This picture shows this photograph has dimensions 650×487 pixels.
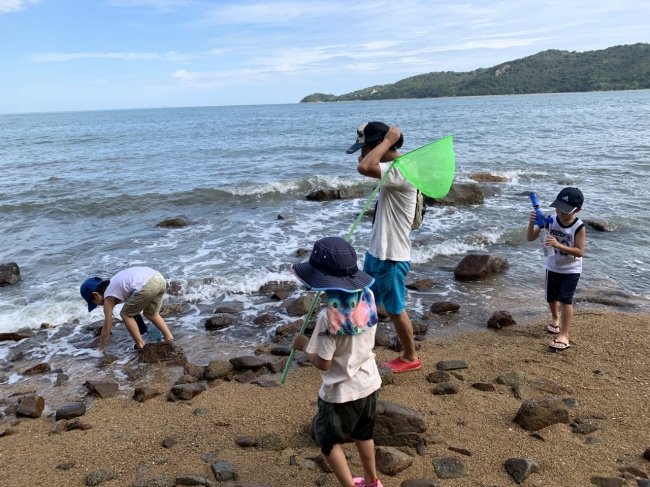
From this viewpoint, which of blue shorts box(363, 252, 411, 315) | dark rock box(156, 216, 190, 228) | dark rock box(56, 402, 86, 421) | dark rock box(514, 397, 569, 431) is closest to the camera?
dark rock box(514, 397, 569, 431)

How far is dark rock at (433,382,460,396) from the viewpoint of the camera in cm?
432

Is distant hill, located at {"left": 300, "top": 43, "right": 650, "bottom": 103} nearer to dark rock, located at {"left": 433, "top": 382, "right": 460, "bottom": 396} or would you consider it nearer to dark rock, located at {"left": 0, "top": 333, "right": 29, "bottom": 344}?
dark rock, located at {"left": 433, "top": 382, "right": 460, "bottom": 396}

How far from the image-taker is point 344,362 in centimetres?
267

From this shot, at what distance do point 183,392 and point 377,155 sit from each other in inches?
116

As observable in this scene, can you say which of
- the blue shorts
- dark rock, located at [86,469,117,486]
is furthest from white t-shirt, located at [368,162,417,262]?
dark rock, located at [86,469,117,486]

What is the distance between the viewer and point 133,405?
482 cm

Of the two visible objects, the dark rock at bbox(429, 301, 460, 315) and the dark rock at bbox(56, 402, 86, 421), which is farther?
the dark rock at bbox(429, 301, 460, 315)

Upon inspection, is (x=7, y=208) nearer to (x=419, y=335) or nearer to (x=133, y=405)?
(x=133, y=405)

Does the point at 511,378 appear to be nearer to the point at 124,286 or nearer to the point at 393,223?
the point at 393,223

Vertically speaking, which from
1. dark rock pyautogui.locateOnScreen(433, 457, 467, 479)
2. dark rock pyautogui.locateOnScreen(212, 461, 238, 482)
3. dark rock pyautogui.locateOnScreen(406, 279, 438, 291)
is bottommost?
dark rock pyautogui.locateOnScreen(406, 279, 438, 291)

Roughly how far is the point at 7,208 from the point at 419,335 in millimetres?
14350

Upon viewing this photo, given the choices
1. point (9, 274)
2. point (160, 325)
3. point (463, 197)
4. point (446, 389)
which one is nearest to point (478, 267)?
point (446, 389)

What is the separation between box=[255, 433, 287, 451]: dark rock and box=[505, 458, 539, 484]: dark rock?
5.13 ft

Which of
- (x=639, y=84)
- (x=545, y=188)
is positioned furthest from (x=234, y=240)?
(x=639, y=84)
